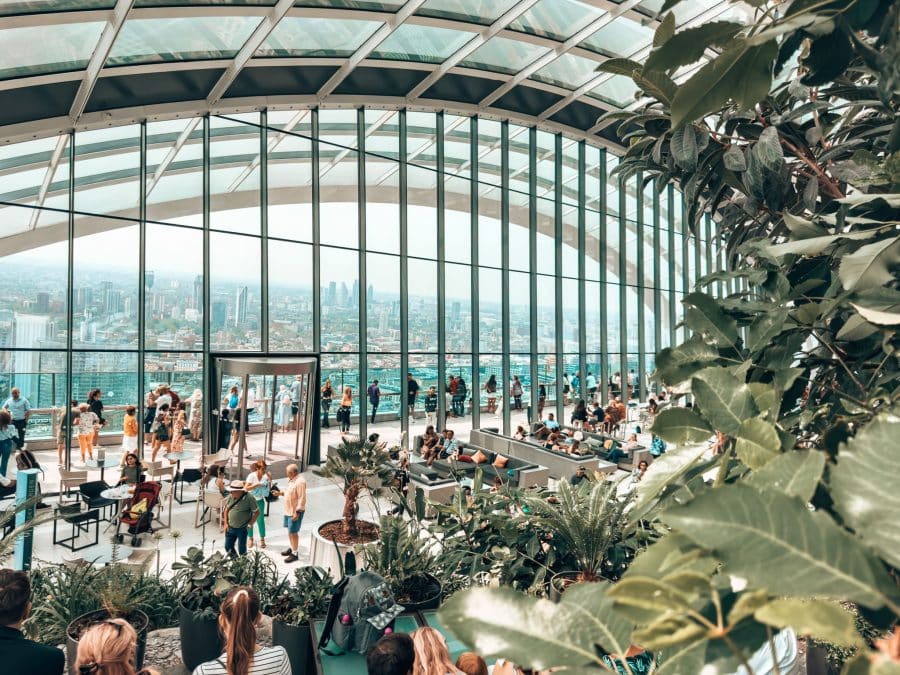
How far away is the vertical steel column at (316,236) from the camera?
13.0 metres

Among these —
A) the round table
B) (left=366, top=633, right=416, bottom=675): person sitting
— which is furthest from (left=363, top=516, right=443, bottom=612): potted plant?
the round table

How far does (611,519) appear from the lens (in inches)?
150

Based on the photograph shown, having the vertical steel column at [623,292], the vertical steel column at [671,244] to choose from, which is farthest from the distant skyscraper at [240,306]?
the vertical steel column at [671,244]

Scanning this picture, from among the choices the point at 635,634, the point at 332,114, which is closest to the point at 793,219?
the point at 635,634

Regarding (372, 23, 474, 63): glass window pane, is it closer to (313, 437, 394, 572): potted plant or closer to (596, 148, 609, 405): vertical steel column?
(596, 148, 609, 405): vertical steel column

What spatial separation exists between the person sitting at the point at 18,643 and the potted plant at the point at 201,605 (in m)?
1.15

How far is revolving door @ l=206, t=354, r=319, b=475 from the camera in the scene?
11.4 m

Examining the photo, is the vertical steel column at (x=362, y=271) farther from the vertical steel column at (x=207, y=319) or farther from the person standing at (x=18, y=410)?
the person standing at (x=18, y=410)

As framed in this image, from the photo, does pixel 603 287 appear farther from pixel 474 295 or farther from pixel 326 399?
pixel 326 399

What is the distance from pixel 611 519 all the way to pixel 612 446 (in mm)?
9703

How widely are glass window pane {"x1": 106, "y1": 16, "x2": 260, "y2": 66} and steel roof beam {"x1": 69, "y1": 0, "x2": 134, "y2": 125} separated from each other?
0.29m

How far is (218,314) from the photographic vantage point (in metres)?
12.0

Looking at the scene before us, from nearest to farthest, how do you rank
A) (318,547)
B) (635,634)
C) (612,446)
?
(635,634), (318,547), (612,446)

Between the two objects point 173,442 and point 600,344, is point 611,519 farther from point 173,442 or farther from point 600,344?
point 600,344
